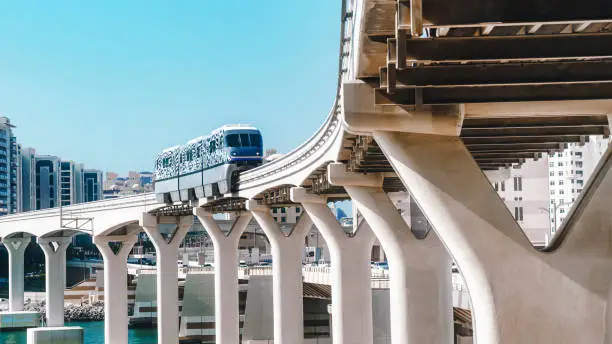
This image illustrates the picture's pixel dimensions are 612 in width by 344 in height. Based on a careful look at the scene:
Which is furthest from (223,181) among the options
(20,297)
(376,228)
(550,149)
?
(20,297)

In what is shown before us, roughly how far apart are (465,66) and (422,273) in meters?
16.8

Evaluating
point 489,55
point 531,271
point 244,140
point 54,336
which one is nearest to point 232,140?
point 244,140

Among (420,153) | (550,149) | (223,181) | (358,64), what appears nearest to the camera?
(358,64)

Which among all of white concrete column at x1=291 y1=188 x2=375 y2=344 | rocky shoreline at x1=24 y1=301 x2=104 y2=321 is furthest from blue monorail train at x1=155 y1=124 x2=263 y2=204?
rocky shoreline at x1=24 y1=301 x2=104 y2=321

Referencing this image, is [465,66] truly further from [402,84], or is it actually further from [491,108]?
[491,108]

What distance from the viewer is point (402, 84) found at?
12828 mm

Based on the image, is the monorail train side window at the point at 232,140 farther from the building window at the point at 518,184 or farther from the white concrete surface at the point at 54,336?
the building window at the point at 518,184

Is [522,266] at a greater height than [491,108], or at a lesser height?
lesser

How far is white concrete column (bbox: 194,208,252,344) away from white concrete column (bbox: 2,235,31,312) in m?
47.8

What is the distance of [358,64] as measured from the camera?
14.0 meters

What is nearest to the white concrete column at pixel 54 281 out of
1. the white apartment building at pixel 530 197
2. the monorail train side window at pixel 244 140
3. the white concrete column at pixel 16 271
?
the white concrete column at pixel 16 271

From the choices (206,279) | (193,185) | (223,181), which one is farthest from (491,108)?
(206,279)

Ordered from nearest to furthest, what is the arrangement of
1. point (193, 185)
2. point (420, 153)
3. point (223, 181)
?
point (420, 153)
point (223, 181)
point (193, 185)

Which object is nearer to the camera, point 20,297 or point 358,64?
point 358,64
